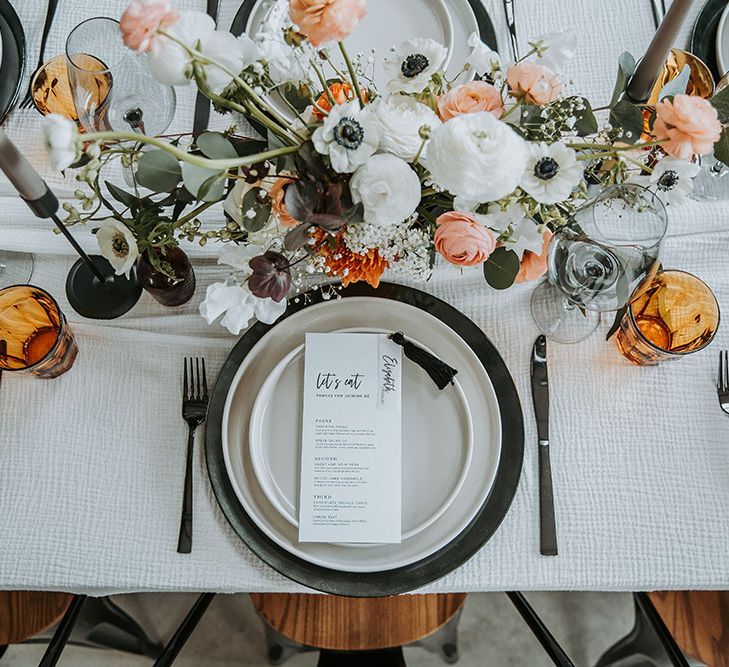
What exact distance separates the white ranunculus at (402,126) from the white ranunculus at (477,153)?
0.04 metres

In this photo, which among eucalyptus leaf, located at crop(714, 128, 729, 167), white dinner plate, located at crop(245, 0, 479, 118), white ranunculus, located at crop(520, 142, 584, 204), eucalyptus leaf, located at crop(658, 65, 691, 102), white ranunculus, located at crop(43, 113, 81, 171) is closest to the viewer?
white ranunculus, located at crop(43, 113, 81, 171)

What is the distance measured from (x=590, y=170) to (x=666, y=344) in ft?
0.95

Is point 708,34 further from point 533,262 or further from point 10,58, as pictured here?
point 10,58

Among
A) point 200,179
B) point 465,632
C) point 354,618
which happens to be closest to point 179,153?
point 200,179

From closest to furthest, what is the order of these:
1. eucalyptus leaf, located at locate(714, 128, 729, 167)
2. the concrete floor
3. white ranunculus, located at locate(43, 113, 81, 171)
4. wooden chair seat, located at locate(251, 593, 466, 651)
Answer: white ranunculus, located at locate(43, 113, 81, 171) < eucalyptus leaf, located at locate(714, 128, 729, 167) < wooden chair seat, located at locate(251, 593, 466, 651) < the concrete floor

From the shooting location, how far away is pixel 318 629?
1063 millimetres

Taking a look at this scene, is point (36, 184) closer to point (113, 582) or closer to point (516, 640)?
point (113, 582)

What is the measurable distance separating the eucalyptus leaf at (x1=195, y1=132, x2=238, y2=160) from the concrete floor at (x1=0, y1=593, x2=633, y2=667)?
131 cm

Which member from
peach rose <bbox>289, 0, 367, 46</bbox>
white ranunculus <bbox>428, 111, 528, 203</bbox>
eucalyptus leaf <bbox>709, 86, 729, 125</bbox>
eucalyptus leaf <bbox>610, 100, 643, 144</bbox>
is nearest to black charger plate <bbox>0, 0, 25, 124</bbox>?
peach rose <bbox>289, 0, 367, 46</bbox>

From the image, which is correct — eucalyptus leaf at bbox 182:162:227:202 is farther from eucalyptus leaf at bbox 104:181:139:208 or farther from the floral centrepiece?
eucalyptus leaf at bbox 104:181:139:208

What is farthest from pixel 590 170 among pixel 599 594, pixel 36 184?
pixel 599 594

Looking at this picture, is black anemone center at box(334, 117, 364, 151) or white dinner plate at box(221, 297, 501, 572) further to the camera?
white dinner plate at box(221, 297, 501, 572)

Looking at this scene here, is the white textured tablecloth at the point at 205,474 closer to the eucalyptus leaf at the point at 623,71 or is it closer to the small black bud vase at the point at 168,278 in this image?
the small black bud vase at the point at 168,278

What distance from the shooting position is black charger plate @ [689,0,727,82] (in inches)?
38.4
